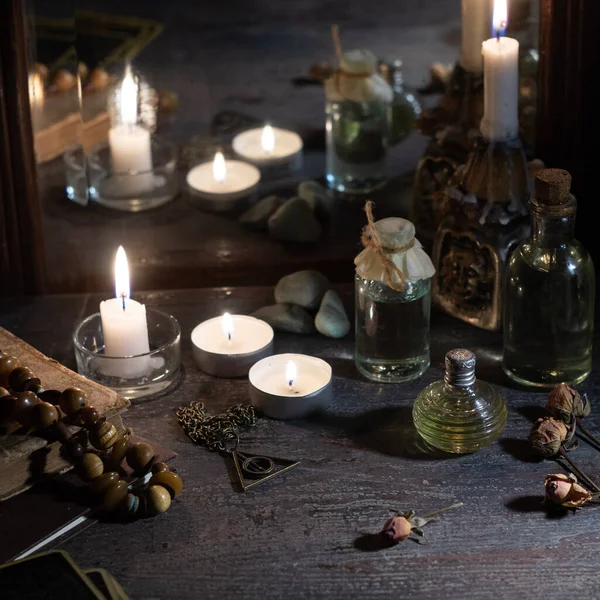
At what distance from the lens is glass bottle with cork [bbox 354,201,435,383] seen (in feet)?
3.59

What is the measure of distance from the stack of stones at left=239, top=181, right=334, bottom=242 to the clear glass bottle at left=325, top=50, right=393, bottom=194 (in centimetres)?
5

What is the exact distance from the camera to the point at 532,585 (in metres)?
0.89

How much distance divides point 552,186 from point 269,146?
622 millimetres

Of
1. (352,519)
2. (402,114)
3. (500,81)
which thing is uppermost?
(500,81)

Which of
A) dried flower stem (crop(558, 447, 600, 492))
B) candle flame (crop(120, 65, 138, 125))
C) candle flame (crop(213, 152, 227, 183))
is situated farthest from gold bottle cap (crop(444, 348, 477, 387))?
candle flame (crop(120, 65, 138, 125))

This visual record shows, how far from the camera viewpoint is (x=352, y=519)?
3.17 ft

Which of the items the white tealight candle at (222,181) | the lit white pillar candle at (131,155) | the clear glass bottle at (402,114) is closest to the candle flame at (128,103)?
the lit white pillar candle at (131,155)

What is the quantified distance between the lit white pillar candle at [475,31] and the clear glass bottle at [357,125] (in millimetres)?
149

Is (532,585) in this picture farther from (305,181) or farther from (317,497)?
(305,181)

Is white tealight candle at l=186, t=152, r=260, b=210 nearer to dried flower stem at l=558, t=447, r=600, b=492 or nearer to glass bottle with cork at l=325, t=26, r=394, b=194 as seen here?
glass bottle with cork at l=325, t=26, r=394, b=194

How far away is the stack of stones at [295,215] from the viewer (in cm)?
140

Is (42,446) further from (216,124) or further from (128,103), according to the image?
(216,124)

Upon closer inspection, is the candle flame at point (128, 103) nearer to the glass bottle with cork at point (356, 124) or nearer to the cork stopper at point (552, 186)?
the glass bottle with cork at point (356, 124)

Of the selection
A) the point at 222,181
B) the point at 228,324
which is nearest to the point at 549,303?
the point at 228,324
